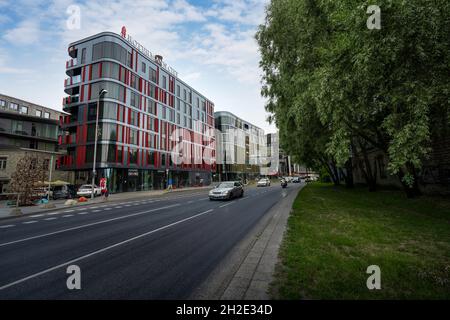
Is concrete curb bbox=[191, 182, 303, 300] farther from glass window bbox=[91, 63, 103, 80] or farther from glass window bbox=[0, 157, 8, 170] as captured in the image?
glass window bbox=[0, 157, 8, 170]

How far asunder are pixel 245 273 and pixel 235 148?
255 feet

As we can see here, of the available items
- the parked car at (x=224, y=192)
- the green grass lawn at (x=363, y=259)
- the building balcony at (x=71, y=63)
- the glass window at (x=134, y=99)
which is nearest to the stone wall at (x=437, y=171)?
the green grass lawn at (x=363, y=259)

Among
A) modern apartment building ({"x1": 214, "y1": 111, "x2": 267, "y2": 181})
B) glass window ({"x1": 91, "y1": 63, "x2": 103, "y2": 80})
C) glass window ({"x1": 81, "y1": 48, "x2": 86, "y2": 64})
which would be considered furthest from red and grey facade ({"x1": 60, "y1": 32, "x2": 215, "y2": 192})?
modern apartment building ({"x1": 214, "y1": 111, "x2": 267, "y2": 181})

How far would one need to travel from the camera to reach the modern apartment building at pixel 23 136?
107 feet

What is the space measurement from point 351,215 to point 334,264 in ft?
20.9

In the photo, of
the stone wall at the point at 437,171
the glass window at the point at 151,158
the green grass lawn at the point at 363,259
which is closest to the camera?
the green grass lawn at the point at 363,259

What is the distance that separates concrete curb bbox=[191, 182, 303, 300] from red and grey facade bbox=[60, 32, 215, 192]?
3359cm

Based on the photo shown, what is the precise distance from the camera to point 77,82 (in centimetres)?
3700

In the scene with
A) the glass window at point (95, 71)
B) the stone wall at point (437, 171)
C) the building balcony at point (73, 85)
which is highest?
the glass window at point (95, 71)

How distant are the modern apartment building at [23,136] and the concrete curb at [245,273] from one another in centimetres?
3878

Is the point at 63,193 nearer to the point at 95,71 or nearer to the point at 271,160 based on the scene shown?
the point at 95,71

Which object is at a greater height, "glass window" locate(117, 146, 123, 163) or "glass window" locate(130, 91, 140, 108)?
"glass window" locate(130, 91, 140, 108)

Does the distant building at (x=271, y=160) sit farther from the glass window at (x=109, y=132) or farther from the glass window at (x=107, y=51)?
the glass window at (x=107, y=51)

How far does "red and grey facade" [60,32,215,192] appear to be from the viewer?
35.0 m
